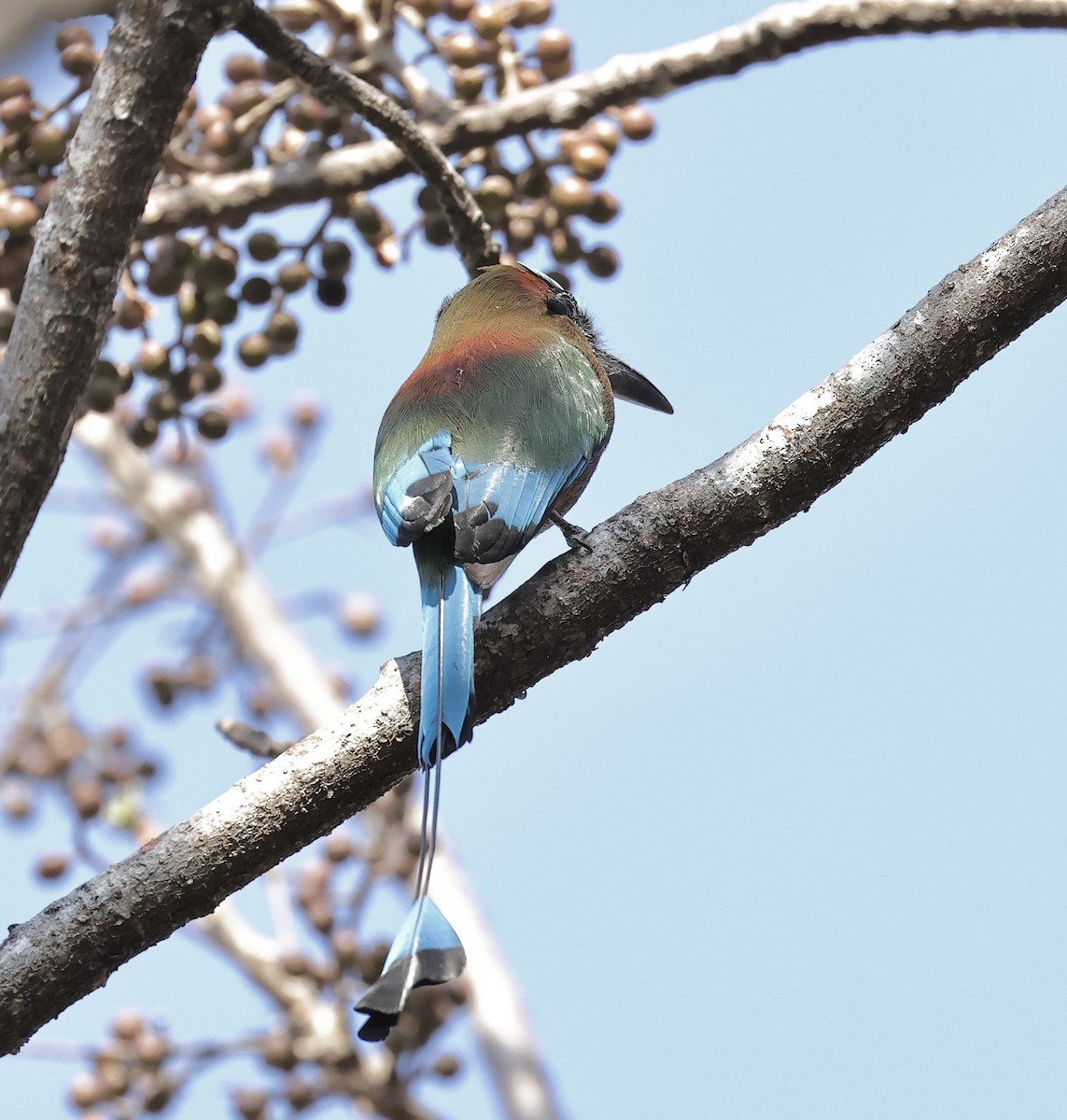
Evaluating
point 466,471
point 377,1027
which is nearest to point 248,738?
point 466,471

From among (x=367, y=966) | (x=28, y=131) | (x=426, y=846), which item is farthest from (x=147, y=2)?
(x=367, y=966)

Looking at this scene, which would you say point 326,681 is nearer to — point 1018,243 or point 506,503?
point 506,503

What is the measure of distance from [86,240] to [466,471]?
736mm

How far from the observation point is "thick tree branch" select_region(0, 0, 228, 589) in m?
2.26

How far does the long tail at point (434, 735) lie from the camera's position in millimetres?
1872

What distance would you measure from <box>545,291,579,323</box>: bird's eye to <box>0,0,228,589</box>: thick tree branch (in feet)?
4.06

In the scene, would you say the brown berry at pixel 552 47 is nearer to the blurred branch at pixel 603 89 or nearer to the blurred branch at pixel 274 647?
the blurred branch at pixel 603 89

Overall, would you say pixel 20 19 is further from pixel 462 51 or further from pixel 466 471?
pixel 462 51

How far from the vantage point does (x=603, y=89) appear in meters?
2.86

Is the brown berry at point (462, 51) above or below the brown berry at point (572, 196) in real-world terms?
above

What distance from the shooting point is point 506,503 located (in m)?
2.51

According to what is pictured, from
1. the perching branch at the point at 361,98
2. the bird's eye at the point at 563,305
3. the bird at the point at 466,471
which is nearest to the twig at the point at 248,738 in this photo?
the bird at the point at 466,471

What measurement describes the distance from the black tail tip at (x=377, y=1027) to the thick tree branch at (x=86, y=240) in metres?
0.91

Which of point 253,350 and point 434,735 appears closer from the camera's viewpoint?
point 434,735
